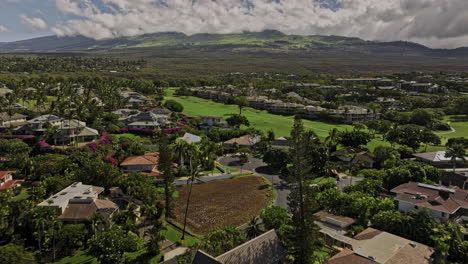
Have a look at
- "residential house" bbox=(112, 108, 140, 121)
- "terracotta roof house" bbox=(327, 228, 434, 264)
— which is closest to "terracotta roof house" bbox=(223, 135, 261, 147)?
"residential house" bbox=(112, 108, 140, 121)

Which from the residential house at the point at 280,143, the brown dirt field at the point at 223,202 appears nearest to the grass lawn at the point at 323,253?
the brown dirt field at the point at 223,202

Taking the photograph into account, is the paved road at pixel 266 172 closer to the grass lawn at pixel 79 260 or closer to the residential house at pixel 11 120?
the grass lawn at pixel 79 260

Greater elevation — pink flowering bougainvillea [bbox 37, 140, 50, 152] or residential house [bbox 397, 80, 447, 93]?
pink flowering bougainvillea [bbox 37, 140, 50, 152]

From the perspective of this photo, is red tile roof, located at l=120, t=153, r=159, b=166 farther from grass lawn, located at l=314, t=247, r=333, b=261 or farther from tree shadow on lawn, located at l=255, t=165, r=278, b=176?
grass lawn, located at l=314, t=247, r=333, b=261

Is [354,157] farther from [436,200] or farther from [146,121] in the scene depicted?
[146,121]

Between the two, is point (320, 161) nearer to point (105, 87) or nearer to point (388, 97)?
point (105, 87)

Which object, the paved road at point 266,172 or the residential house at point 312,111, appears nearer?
the paved road at point 266,172

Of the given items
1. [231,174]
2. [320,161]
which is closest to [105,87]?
[231,174]
